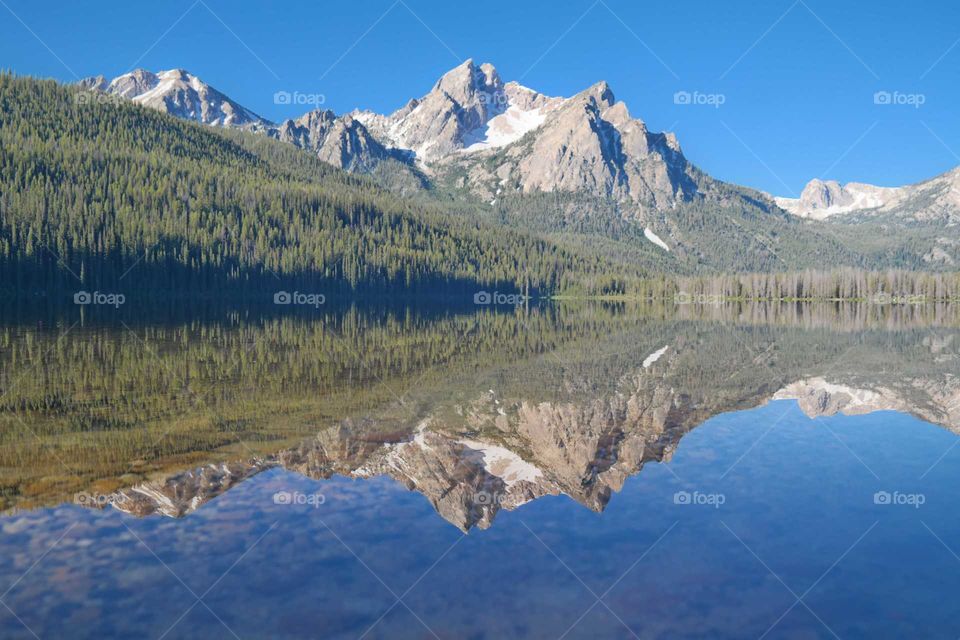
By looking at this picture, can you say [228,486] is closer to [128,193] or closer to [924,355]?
[924,355]

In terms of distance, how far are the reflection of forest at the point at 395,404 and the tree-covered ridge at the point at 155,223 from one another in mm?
76198

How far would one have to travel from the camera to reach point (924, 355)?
42812 millimetres

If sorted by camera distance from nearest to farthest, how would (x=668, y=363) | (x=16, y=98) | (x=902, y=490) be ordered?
(x=902, y=490) < (x=668, y=363) < (x=16, y=98)

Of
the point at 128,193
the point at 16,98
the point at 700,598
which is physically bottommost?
the point at 700,598

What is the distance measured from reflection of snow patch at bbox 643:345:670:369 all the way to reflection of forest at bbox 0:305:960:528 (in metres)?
0.17

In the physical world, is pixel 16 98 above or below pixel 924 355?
above

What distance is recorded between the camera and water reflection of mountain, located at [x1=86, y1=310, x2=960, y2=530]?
1420 cm

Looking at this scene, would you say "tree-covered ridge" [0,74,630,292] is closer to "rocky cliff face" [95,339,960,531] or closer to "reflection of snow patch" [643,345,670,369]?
"reflection of snow patch" [643,345,670,369]

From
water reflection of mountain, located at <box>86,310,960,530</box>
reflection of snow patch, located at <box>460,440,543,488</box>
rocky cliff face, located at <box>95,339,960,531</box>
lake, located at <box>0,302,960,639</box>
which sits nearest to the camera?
lake, located at <box>0,302,960,639</box>

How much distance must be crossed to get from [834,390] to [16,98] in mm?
223005

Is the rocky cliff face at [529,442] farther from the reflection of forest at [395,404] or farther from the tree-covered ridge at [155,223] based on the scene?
the tree-covered ridge at [155,223]

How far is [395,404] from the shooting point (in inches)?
914

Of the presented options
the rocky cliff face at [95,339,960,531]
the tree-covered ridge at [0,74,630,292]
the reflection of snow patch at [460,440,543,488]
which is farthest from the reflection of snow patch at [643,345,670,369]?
the tree-covered ridge at [0,74,630,292]

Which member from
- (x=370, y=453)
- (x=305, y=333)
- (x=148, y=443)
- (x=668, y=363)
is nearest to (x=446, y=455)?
(x=370, y=453)
